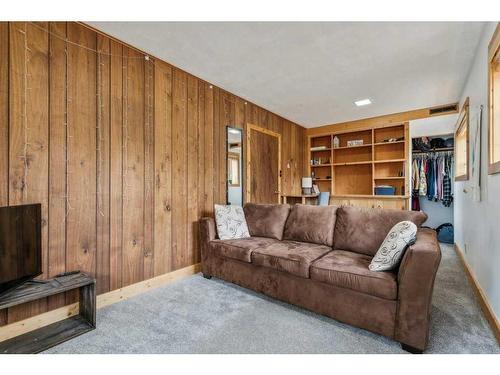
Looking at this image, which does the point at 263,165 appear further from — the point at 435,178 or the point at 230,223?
the point at 435,178

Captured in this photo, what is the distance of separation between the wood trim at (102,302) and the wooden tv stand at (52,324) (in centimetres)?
4

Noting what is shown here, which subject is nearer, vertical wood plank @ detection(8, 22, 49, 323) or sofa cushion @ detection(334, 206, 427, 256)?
vertical wood plank @ detection(8, 22, 49, 323)

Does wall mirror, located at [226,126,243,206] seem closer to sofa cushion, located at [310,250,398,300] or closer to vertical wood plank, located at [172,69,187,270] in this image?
vertical wood plank, located at [172,69,187,270]

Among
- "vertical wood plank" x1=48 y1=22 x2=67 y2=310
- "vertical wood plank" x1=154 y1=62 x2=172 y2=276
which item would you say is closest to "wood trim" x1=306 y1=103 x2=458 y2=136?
"vertical wood plank" x1=154 y1=62 x2=172 y2=276

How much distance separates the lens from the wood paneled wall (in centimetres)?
179

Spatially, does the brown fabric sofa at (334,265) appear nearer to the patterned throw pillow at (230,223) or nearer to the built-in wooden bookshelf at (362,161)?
the patterned throw pillow at (230,223)

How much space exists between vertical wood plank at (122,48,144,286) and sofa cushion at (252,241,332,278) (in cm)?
120

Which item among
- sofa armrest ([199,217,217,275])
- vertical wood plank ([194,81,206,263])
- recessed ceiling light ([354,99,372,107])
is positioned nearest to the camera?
sofa armrest ([199,217,217,275])

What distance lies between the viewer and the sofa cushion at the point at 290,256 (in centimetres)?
206

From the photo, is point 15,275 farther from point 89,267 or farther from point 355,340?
point 355,340

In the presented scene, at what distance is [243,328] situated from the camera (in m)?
1.82

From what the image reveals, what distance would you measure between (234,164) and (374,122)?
3123 millimetres

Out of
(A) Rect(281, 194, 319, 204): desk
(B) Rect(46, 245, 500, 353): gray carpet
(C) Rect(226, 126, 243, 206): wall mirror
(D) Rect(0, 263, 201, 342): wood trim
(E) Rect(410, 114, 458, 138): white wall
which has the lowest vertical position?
(B) Rect(46, 245, 500, 353): gray carpet

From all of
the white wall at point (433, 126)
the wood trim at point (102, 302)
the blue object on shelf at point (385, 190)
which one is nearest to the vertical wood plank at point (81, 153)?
the wood trim at point (102, 302)
